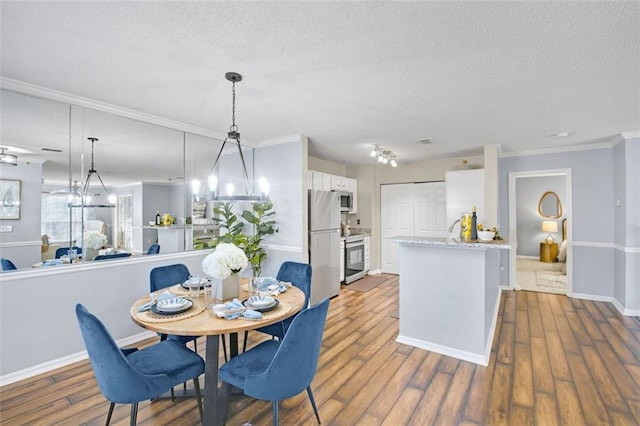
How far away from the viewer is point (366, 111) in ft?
10.3

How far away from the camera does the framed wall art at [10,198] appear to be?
7.98 ft

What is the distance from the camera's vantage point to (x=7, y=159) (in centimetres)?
250

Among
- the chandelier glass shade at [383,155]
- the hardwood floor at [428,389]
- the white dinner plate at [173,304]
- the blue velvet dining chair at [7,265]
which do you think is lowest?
the hardwood floor at [428,389]

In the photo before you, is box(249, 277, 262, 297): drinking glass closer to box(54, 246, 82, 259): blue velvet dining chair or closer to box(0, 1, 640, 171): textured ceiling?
box(0, 1, 640, 171): textured ceiling

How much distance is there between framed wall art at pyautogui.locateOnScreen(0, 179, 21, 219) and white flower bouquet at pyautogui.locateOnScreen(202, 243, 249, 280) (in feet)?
5.93

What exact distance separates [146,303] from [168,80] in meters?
1.75

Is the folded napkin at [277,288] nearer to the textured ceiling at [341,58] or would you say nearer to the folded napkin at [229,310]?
the folded napkin at [229,310]

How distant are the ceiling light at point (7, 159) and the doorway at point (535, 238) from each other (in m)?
6.66

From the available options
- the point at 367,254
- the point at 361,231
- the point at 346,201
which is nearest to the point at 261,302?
the point at 346,201

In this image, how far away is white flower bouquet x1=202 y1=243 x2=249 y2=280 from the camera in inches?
83.0

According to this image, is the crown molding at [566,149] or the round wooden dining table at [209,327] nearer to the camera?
the round wooden dining table at [209,327]

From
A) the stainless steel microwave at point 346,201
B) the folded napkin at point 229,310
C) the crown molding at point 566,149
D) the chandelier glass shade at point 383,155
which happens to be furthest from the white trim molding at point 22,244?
the crown molding at point 566,149

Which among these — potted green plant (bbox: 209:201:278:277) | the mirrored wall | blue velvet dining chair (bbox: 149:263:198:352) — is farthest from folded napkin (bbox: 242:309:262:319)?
potted green plant (bbox: 209:201:278:277)

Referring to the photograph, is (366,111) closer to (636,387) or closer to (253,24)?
(253,24)
